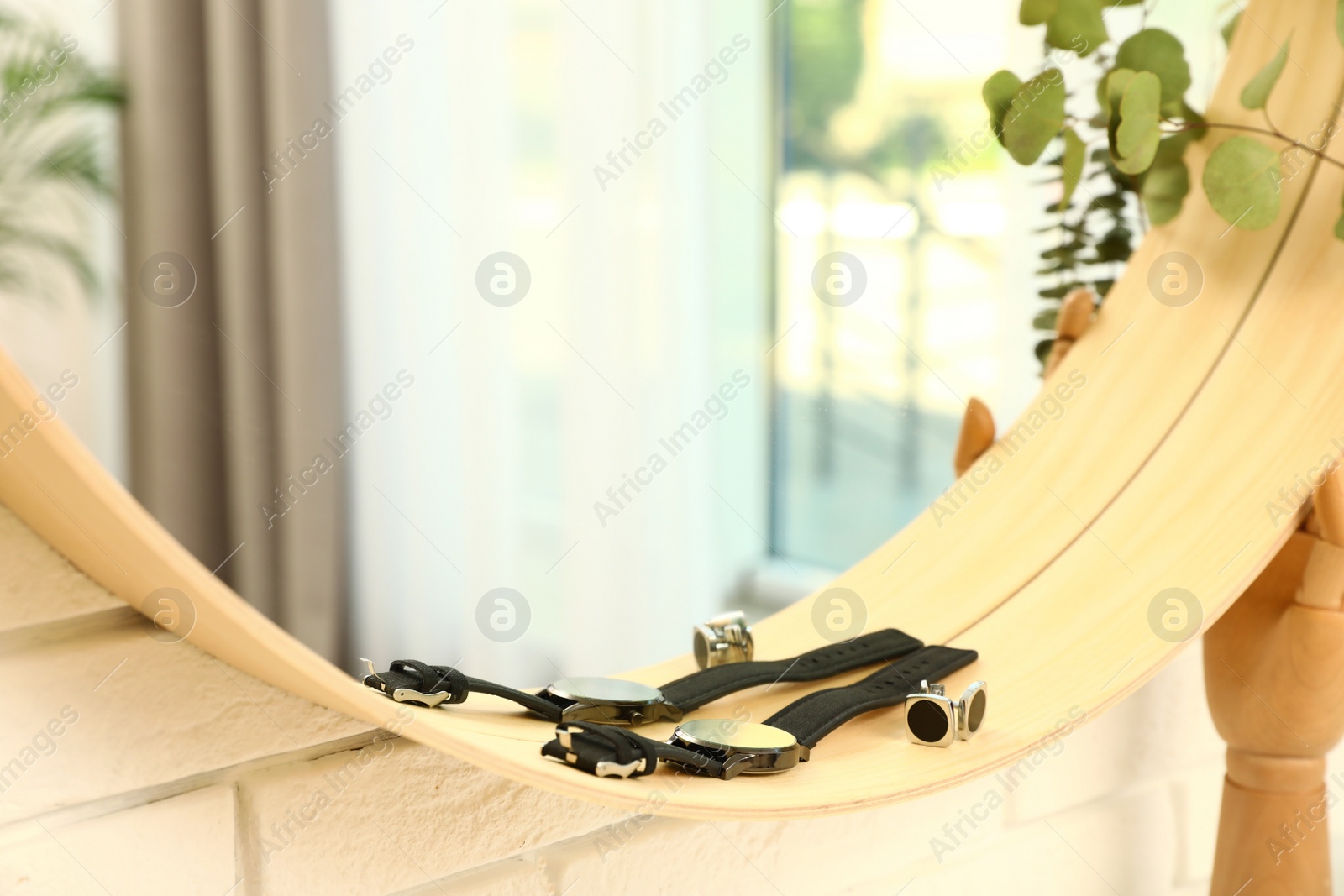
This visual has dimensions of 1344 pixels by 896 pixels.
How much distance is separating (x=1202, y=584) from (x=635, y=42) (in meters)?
1.21

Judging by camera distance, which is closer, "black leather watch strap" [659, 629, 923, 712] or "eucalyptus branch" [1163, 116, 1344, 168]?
"black leather watch strap" [659, 629, 923, 712]

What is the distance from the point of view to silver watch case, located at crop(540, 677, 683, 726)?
1.26ft

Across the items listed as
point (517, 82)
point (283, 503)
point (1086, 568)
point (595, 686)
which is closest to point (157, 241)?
point (283, 503)

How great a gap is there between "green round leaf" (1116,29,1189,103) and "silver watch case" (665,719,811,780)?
0.38 m

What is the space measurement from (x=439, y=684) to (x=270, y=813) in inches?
2.4

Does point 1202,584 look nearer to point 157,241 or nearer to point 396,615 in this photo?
point 396,615

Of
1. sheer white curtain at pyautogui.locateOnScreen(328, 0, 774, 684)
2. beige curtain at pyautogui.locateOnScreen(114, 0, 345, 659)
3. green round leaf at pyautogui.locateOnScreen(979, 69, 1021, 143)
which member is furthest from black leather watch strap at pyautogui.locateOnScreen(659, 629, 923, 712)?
sheer white curtain at pyautogui.locateOnScreen(328, 0, 774, 684)

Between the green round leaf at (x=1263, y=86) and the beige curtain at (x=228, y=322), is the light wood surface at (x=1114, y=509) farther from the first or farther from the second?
the beige curtain at (x=228, y=322)

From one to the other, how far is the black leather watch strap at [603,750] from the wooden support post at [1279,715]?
0.32 meters

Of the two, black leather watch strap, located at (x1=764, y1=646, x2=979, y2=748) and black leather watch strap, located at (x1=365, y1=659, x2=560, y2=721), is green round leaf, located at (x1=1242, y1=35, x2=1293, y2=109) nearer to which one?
black leather watch strap, located at (x1=764, y1=646, x2=979, y2=748)

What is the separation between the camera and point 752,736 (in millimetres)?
371

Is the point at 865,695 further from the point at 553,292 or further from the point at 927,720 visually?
the point at 553,292

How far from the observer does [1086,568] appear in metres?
0.50

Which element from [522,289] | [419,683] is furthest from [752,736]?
[522,289]
